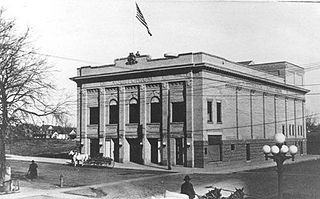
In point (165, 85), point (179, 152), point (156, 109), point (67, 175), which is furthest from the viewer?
point (165, 85)

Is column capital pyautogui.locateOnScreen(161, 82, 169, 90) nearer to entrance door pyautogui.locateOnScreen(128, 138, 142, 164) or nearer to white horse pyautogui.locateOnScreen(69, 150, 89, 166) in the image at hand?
entrance door pyautogui.locateOnScreen(128, 138, 142, 164)

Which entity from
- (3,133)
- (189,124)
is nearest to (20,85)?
(3,133)

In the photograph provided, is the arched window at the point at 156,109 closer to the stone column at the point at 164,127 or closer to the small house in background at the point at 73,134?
the stone column at the point at 164,127

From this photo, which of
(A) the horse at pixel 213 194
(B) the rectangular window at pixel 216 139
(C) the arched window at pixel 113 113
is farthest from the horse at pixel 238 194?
(C) the arched window at pixel 113 113

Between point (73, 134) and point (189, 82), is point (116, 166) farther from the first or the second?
point (189, 82)

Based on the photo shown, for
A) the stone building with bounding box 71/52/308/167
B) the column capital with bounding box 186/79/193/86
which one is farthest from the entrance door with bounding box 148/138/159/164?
the column capital with bounding box 186/79/193/86
